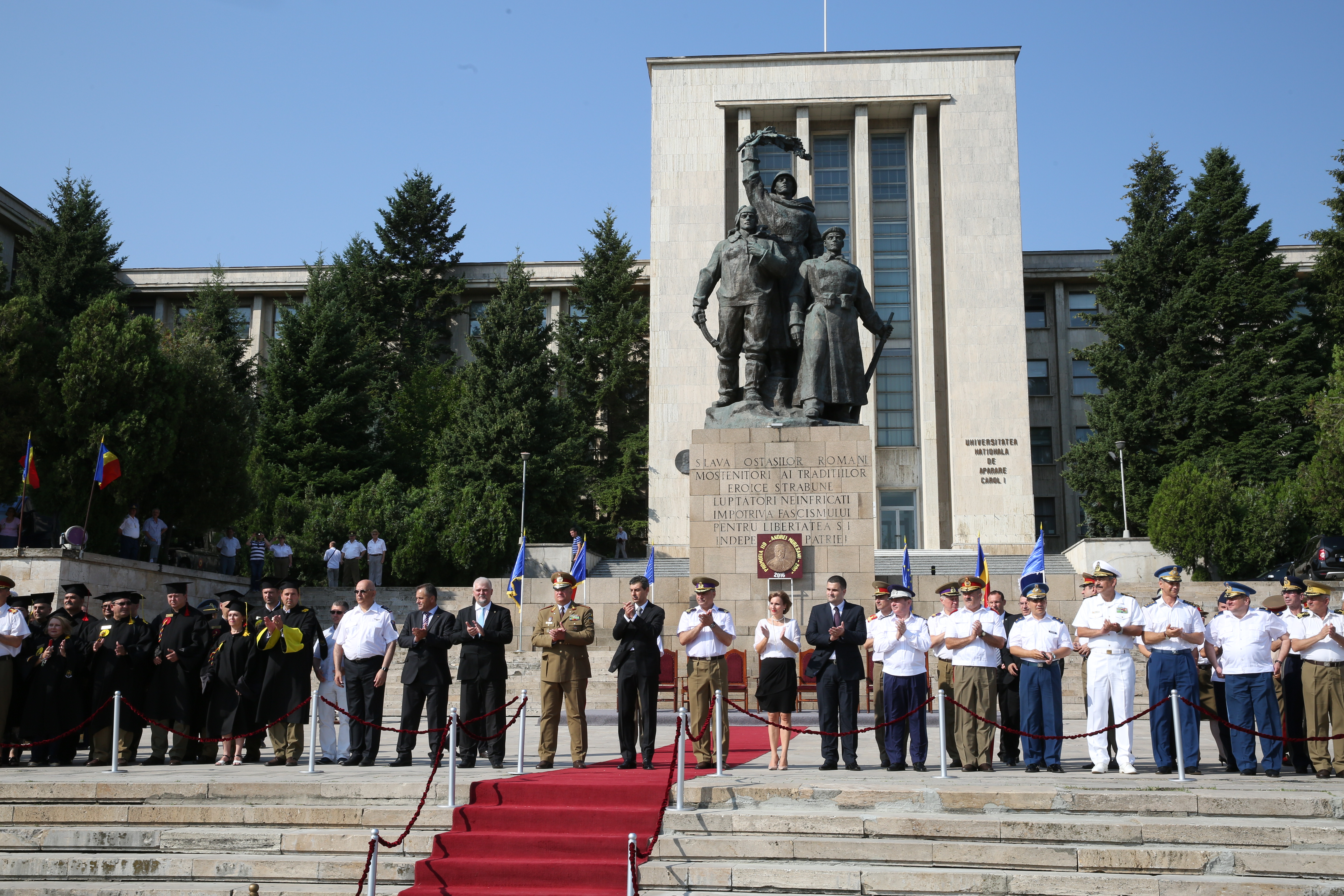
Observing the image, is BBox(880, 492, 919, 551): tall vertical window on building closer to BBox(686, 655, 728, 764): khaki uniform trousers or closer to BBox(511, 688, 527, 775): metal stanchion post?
BBox(686, 655, 728, 764): khaki uniform trousers

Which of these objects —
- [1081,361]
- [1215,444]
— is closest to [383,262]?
[1081,361]

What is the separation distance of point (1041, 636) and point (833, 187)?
1337 inches

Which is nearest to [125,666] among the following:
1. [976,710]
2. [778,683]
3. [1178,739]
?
[778,683]

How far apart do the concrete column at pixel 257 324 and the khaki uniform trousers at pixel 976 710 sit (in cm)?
4847

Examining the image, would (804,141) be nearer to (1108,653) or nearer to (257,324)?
(257,324)

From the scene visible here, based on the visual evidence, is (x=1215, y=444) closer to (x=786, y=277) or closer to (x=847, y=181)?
(x=847, y=181)

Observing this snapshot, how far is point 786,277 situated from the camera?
16.2 metres

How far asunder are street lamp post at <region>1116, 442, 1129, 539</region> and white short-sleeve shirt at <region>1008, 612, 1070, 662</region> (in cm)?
2818

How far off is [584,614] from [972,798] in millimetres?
3992

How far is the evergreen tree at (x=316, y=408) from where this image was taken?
3778cm

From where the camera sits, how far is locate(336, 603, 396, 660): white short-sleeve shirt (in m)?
10.9

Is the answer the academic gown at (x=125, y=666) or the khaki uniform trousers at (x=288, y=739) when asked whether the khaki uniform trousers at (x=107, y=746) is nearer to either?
the academic gown at (x=125, y=666)

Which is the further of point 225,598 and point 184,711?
point 225,598

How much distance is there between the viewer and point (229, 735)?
1100 cm
